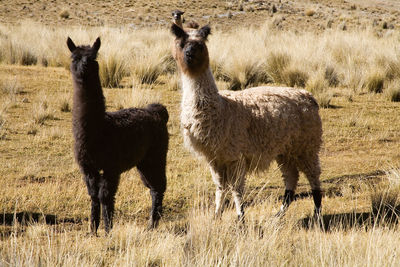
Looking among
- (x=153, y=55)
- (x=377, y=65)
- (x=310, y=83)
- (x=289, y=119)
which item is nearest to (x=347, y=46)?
(x=377, y=65)

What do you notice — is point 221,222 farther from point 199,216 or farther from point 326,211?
point 326,211

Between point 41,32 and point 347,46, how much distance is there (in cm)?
977

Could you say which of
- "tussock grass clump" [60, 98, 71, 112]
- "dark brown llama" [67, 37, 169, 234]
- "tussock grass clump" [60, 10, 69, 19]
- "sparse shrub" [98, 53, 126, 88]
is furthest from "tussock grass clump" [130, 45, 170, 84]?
"tussock grass clump" [60, 10, 69, 19]

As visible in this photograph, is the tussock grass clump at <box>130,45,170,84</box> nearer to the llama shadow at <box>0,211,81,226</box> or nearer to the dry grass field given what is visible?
the dry grass field

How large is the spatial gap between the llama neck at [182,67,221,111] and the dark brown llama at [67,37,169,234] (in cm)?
58

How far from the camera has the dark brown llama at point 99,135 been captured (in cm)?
400

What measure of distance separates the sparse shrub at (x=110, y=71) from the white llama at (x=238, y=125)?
20.6ft

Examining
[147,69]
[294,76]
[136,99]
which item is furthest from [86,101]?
[294,76]

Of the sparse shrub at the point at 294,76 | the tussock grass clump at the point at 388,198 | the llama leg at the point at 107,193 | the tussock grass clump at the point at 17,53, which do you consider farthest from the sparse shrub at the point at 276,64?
the llama leg at the point at 107,193

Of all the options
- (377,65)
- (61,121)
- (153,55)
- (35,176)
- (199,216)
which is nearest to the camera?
(199,216)

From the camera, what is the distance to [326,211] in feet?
17.6

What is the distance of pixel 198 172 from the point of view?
6043 millimetres

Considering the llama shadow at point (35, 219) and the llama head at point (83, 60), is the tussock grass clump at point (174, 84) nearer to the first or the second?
the llama shadow at point (35, 219)

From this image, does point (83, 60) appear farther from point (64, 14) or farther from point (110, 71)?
point (64, 14)
